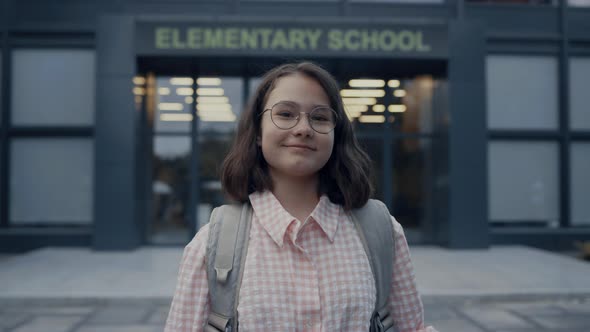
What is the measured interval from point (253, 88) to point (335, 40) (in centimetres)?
219

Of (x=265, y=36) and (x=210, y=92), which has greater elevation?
(x=265, y=36)

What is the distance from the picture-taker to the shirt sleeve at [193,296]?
136 cm

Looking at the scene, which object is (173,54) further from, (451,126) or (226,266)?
(226,266)

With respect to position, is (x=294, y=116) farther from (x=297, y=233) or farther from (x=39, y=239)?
(x=39, y=239)

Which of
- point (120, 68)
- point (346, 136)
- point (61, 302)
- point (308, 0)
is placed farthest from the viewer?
point (308, 0)

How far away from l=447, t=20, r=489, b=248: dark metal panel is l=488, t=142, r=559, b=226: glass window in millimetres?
1017

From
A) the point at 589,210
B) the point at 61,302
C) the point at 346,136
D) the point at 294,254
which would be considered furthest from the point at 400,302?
the point at 589,210

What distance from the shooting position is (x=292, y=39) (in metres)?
10.6

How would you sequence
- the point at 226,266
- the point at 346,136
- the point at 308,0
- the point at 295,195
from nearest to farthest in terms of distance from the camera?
the point at 226,266 → the point at 295,195 → the point at 346,136 → the point at 308,0

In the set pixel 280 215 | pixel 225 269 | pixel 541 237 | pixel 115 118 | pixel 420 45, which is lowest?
pixel 541 237

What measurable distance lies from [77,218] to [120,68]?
12.3 ft

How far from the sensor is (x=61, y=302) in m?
6.35

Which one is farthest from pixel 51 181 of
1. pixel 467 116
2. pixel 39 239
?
pixel 467 116

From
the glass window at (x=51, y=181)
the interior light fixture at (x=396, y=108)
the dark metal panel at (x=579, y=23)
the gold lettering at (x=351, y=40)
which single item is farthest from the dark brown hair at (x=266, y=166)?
the dark metal panel at (x=579, y=23)
